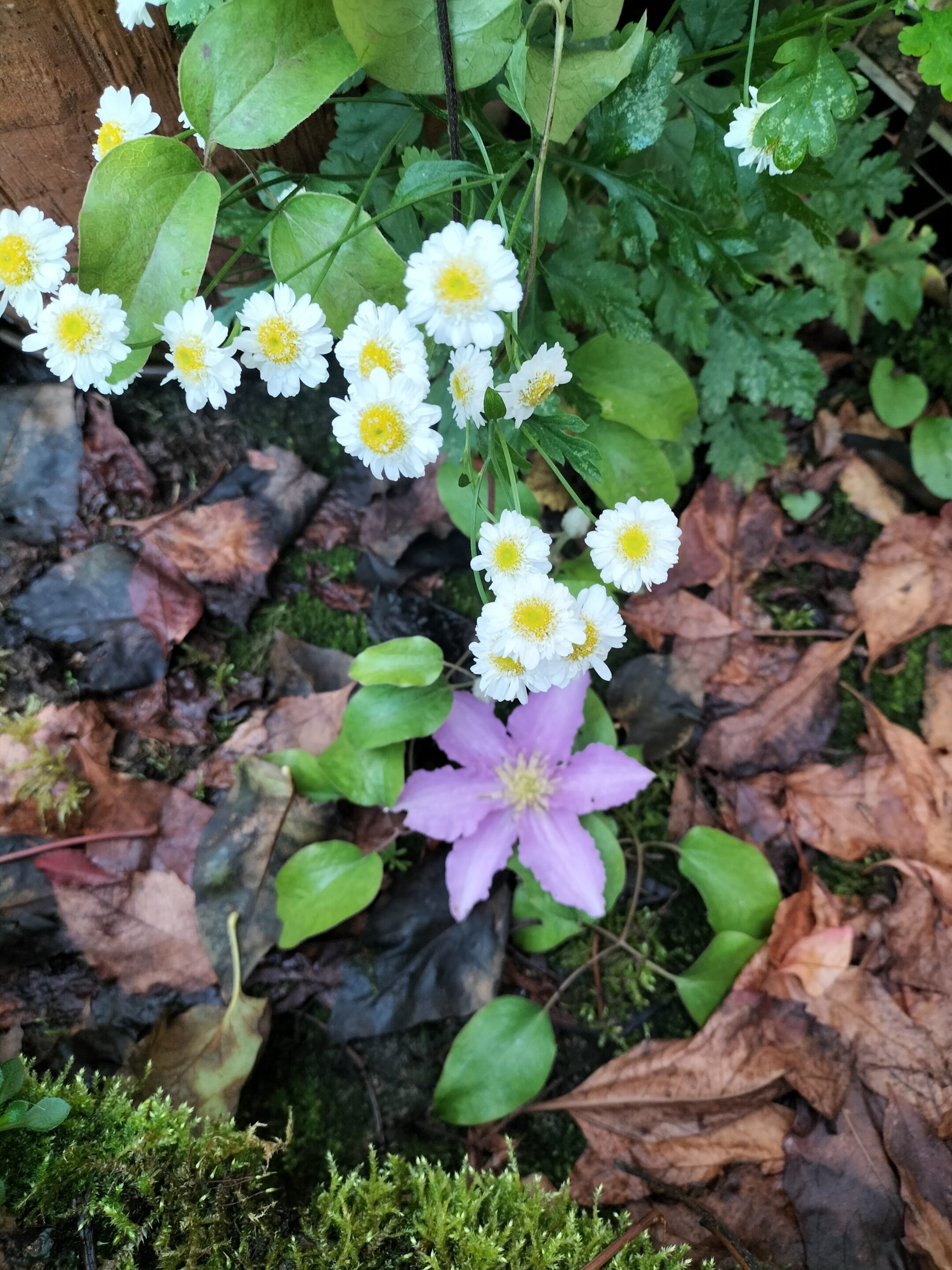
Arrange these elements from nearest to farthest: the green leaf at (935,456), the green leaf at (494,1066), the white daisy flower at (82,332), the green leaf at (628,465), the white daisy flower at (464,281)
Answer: the white daisy flower at (464,281)
the white daisy flower at (82,332)
the green leaf at (494,1066)
the green leaf at (628,465)
the green leaf at (935,456)

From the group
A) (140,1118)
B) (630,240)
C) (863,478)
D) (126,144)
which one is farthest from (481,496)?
(863,478)

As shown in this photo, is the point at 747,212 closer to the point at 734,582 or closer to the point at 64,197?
the point at 734,582

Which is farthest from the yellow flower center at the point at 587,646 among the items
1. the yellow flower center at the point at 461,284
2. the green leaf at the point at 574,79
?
the green leaf at the point at 574,79

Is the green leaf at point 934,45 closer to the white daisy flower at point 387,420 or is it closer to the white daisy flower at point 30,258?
the white daisy flower at point 387,420

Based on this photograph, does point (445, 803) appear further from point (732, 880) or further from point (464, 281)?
point (464, 281)

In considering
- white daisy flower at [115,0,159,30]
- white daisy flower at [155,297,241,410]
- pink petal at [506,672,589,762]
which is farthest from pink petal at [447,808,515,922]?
white daisy flower at [115,0,159,30]

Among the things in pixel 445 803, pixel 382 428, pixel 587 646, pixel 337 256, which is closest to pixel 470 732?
pixel 445 803
